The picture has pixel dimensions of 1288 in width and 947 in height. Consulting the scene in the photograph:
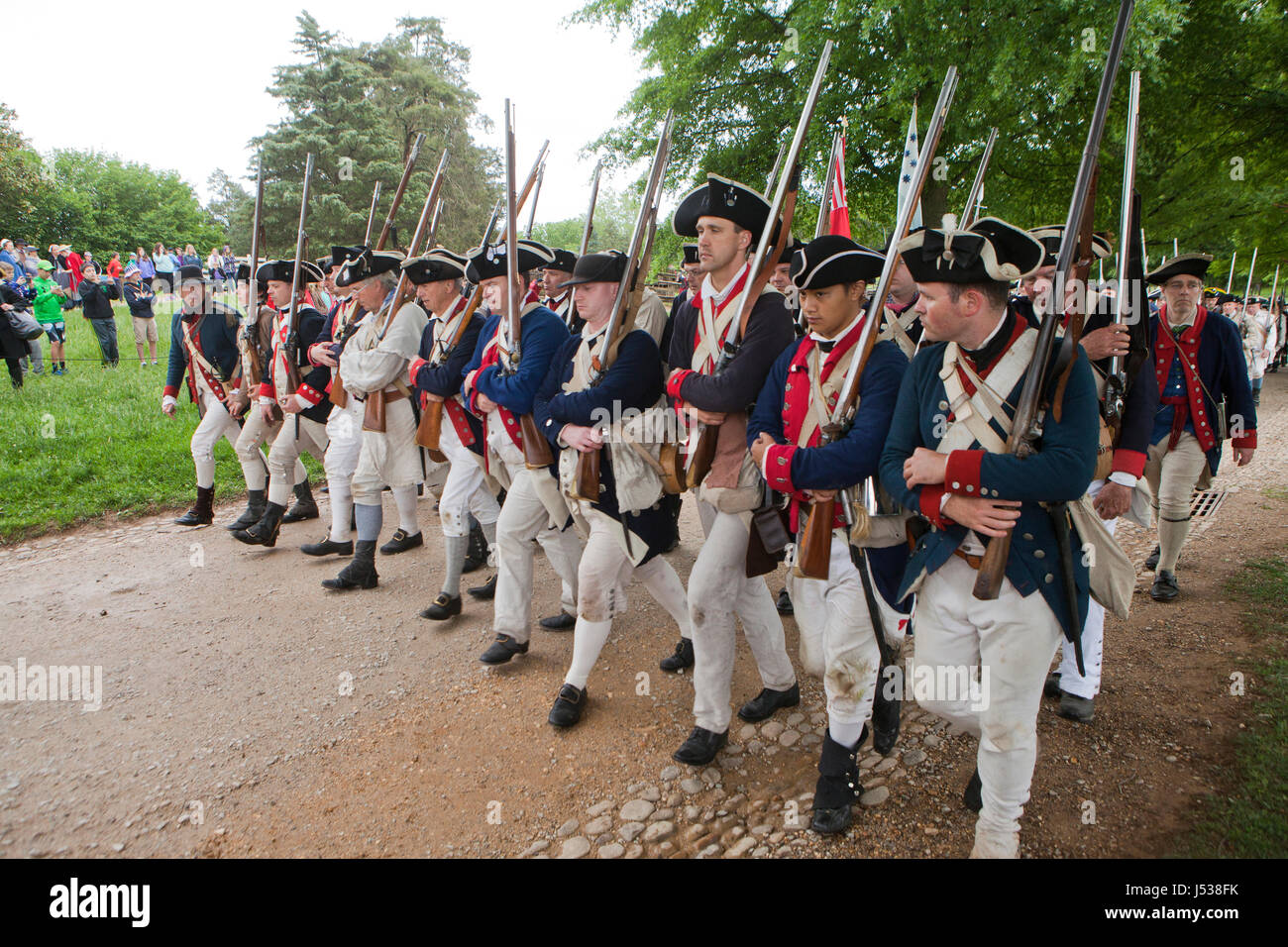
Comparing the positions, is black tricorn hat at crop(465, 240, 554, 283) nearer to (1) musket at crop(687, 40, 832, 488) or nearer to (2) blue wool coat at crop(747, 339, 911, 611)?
(1) musket at crop(687, 40, 832, 488)

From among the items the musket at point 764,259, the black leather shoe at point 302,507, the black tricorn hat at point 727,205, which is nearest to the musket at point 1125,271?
the musket at point 764,259

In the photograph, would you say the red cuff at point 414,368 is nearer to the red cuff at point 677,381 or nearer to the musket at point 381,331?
the musket at point 381,331

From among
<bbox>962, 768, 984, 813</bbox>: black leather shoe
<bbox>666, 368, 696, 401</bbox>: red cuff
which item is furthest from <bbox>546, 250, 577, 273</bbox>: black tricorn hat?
<bbox>962, 768, 984, 813</bbox>: black leather shoe

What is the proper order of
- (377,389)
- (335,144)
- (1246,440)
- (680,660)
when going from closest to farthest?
(680,660) → (1246,440) → (377,389) → (335,144)

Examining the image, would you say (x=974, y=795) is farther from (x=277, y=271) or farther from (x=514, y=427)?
(x=277, y=271)

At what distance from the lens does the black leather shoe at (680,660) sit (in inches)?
190

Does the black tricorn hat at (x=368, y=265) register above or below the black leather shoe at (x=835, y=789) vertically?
above

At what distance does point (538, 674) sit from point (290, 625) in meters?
2.00

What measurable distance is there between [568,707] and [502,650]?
819mm

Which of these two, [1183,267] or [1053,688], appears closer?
[1053,688]

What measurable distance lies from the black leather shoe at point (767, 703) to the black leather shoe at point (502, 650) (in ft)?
4.74

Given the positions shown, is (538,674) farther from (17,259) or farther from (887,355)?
(17,259)

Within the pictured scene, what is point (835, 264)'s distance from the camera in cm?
326

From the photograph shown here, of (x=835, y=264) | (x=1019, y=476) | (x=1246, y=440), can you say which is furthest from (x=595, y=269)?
(x=1246, y=440)
